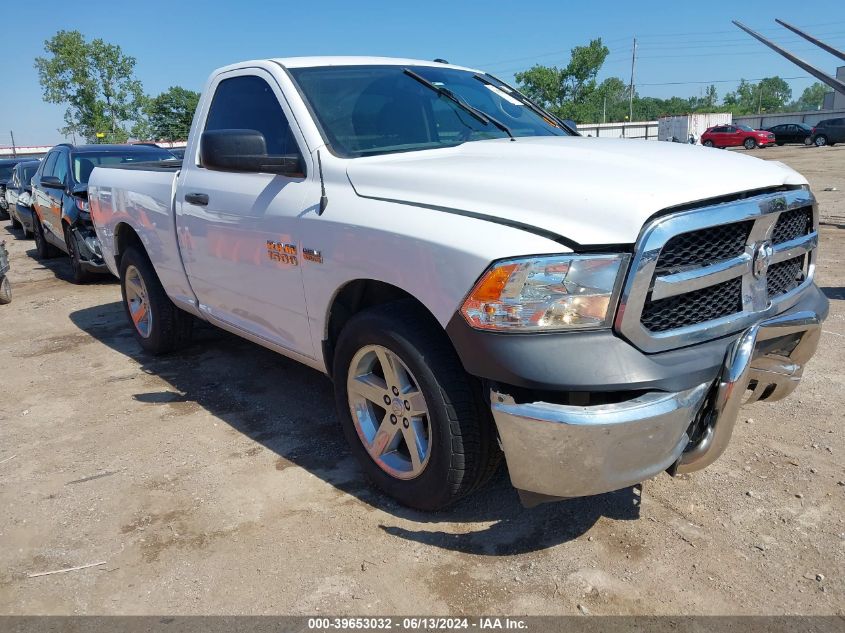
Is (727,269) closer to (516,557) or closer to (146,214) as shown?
(516,557)

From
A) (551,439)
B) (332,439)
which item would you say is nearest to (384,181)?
(551,439)

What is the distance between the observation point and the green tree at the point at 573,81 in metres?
92.6

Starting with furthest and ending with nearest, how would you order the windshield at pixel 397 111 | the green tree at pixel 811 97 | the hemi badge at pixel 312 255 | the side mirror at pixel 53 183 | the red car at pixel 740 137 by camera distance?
1. the green tree at pixel 811 97
2. the red car at pixel 740 137
3. the side mirror at pixel 53 183
4. the windshield at pixel 397 111
5. the hemi badge at pixel 312 255

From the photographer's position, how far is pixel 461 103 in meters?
3.90

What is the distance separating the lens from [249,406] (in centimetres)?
451

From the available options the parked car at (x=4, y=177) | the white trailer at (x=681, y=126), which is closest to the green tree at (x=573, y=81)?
the white trailer at (x=681, y=126)

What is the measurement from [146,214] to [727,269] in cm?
391

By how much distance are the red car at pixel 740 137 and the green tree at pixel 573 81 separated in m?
50.9

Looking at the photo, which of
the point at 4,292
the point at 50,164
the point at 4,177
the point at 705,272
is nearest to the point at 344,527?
Result: the point at 705,272

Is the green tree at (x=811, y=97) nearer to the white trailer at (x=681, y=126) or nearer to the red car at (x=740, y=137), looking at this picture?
the white trailer at (x=681, y=126)

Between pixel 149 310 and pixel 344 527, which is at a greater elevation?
pixel 149 310

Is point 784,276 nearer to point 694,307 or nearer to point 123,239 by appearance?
point 694,307

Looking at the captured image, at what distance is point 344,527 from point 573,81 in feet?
329

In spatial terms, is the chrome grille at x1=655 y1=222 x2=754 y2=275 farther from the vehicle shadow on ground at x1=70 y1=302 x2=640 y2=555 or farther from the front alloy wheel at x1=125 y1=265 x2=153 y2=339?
the front alloy wheel at x1=125 y1=265 x2=153 y2=339
